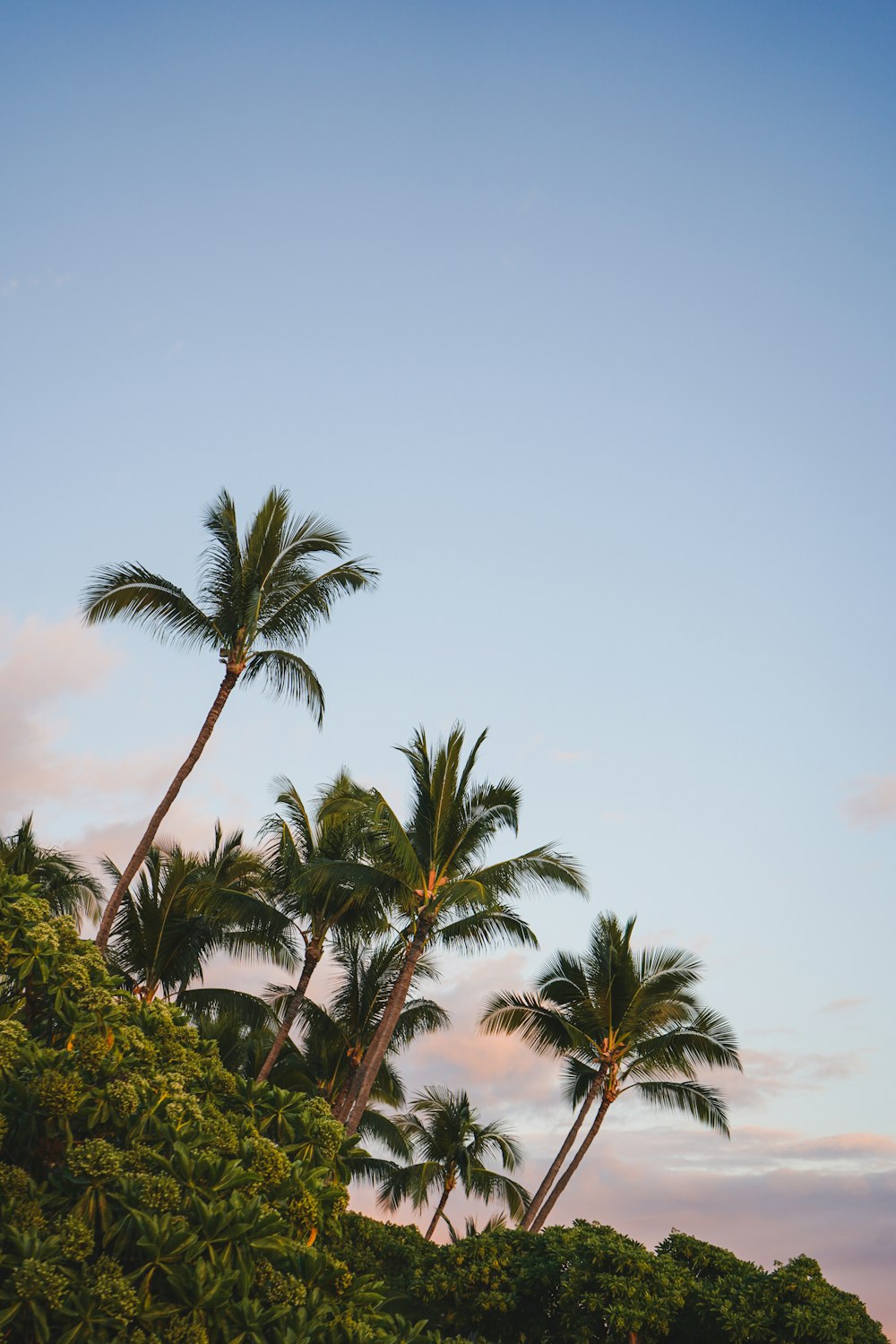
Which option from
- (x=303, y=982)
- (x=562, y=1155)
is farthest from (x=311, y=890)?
(x=562, y=1155)

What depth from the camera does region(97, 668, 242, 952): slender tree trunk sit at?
1580cm

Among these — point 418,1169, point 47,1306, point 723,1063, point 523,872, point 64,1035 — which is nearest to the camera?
point 47,1306

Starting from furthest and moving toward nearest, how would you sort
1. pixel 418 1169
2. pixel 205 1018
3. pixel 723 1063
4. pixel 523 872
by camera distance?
pixel 418 1169 < pixel 205 1018 < pixel 723 1063 < pixel 523 872

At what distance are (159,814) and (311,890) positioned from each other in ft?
13.7

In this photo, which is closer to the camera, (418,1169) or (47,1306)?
(47,1306)

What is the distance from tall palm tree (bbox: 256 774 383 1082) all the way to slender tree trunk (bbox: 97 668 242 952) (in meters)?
3.49

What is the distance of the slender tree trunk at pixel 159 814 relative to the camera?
15.8 m

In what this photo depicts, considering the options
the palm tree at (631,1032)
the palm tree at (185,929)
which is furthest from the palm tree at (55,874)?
the palm tree at (631,1032)

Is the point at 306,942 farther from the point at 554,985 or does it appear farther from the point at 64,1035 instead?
the point at 64,1035

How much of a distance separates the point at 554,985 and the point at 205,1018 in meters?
8.41

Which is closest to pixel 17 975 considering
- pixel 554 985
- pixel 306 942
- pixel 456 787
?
pixel 456 787

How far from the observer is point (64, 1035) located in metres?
7.64

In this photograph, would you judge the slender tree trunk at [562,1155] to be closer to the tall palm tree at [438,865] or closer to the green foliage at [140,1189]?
the tall palm tree at [438,865]

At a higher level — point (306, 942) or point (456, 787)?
point (456, 787)
